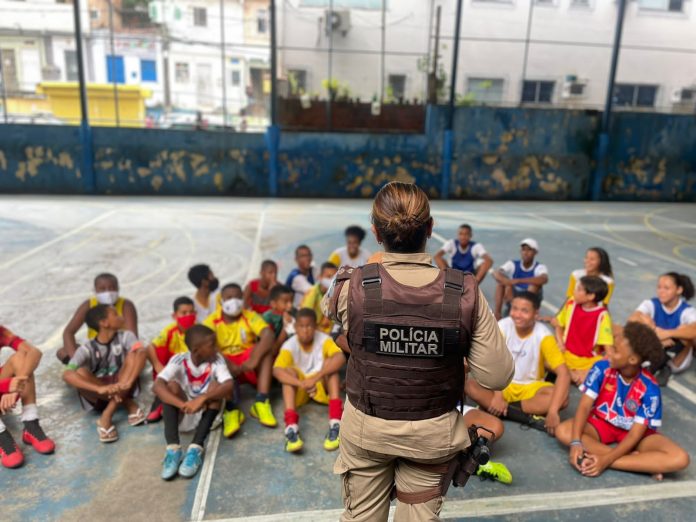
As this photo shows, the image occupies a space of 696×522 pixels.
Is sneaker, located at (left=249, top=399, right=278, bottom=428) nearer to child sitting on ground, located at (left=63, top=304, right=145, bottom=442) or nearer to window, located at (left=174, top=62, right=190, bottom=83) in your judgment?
child sitting on ground, located at (left=63, top=304, right=145, bottom=442)

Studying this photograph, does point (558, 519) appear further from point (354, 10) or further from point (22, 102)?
point (22, 102)

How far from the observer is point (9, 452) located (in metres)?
3.39

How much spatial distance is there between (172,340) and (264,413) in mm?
1058

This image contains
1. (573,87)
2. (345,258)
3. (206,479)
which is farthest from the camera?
(573,87)

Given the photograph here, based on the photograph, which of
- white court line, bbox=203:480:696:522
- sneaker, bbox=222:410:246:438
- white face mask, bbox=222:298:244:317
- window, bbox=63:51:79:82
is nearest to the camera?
white court line, bbox=203:480:696:522

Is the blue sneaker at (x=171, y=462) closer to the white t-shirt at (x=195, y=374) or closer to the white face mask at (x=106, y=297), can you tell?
the white t-shirt at (x=195, y=374)

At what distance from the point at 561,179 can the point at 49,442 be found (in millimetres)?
17534

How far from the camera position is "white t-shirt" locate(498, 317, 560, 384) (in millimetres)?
4062

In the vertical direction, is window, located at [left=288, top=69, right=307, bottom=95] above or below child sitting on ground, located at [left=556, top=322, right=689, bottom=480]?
above

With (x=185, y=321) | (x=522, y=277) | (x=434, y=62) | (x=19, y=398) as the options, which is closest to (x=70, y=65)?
(x=434, y=62)

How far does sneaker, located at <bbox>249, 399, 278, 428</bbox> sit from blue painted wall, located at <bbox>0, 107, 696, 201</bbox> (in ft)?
45.1

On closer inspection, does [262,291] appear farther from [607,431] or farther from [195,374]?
[607,431]

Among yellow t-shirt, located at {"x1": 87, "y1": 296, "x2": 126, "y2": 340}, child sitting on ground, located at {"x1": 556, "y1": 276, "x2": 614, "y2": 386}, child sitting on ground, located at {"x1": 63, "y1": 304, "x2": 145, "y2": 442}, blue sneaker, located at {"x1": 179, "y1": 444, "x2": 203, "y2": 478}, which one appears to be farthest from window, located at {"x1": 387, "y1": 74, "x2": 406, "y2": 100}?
blue sneaker, located at {"x1": 179, "y1": 444, "x2": 203, "y2": 478}

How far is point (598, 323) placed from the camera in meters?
4.55
